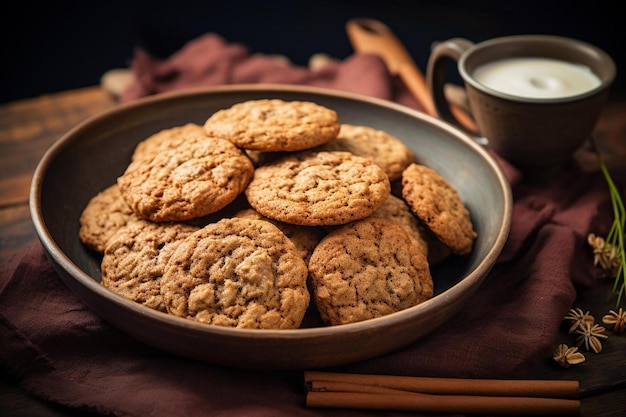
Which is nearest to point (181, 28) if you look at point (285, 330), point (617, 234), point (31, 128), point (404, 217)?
point (31, 128)

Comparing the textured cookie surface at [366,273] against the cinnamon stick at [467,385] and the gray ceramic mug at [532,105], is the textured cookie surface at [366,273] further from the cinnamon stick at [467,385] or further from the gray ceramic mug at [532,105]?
the gray ceramic mug at [532,105]

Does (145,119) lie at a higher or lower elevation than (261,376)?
higher

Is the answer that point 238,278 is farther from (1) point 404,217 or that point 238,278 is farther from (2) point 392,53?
(2) point 392,53

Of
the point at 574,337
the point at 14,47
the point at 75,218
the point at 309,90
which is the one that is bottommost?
the point at 14,47

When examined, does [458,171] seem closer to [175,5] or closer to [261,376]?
[261,376]

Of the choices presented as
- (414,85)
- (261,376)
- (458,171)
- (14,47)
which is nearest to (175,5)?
(14,47)
